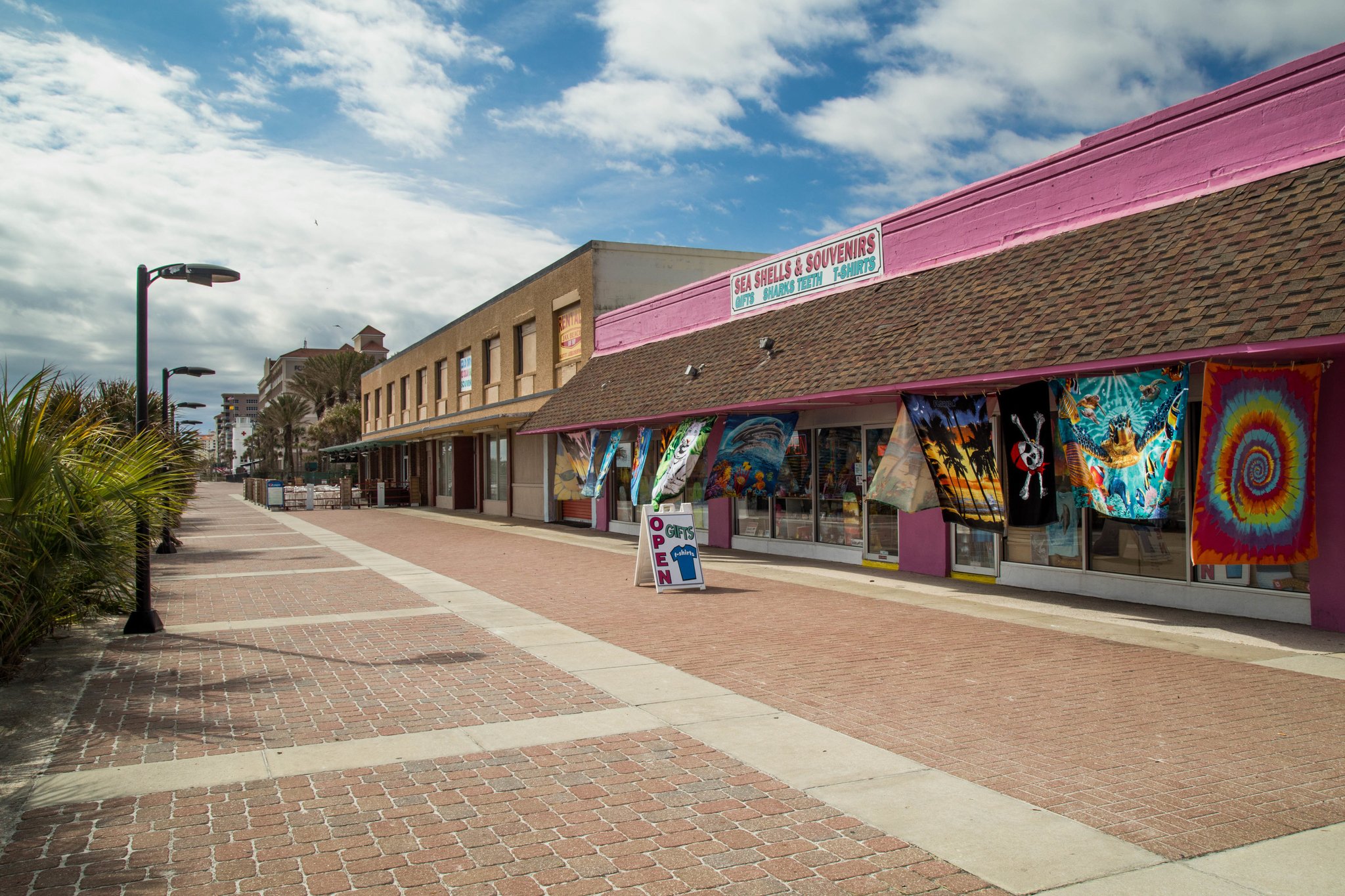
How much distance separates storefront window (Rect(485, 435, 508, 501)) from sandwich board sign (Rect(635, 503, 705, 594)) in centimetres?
1989

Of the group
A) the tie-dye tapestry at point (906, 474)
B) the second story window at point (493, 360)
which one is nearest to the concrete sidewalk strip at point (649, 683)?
the tie-dye tapestry at point (906, 474)

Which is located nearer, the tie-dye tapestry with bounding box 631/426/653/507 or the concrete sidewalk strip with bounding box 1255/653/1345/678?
the concrete sidewalk strip with bounding box 1255/653/1345/678

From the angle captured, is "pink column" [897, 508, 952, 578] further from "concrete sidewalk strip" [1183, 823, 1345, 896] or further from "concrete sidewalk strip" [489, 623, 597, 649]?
"concrete sidewalk strip" [1183, 823, 1345, 896]

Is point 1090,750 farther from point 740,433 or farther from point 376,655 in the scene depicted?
point 740,433

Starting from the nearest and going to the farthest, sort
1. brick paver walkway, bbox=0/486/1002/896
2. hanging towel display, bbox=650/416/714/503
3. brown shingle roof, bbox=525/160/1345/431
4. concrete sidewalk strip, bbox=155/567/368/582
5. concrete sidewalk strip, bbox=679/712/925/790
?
brick paver walkway, bbox=0/486/1002/896 < concrete sidewalk strip, bbox=679/712/925/790 < brown shingle roof, bbox=525/160/1345/431 < concrete sidewalk strip, bbox=155/567/368/582 < hanging towel display, bbox=650/416/714/503

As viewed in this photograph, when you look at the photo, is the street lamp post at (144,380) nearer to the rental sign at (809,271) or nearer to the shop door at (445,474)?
the rental sign at (809,271)

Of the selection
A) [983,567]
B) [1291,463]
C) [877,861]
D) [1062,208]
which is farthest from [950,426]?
[877,861]

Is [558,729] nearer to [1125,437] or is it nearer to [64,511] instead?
[64,511]

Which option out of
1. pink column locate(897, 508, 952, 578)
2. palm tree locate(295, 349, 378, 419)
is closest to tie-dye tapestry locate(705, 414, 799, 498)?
pink column locate(897, 508, 952, 578)

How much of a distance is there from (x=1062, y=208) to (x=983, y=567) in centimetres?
475

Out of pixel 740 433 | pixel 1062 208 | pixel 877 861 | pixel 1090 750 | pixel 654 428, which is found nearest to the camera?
pixel 877 861

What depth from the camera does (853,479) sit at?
1554 centimetres

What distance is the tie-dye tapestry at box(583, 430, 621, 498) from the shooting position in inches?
851

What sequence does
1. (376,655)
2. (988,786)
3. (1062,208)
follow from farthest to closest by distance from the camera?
(1062,208), (376,655), (988,786)
